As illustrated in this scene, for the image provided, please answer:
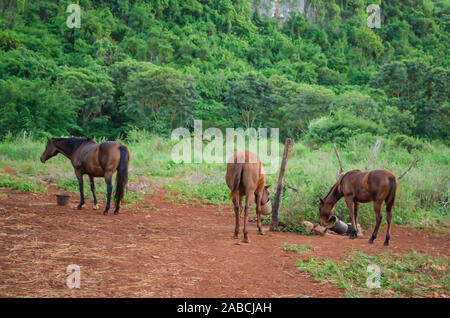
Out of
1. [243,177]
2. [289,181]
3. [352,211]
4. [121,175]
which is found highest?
[243,177]

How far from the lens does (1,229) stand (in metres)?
5.71

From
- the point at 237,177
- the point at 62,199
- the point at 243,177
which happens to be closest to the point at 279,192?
the point at 243,177

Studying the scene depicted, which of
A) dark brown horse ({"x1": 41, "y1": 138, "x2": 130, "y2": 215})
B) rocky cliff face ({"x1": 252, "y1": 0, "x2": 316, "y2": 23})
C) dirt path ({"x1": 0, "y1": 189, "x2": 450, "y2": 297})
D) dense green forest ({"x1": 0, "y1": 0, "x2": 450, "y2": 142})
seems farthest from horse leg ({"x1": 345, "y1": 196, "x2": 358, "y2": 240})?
rocky cliff face ({"x1": 252, "y1": 0, "x2": 316, "y2": 23})

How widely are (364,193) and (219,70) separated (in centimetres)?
5593

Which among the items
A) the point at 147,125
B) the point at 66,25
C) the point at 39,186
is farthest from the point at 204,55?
the point at 39,186

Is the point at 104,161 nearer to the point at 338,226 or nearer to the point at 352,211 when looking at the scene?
the point at 338,226

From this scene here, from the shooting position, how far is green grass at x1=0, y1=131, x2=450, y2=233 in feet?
26.9

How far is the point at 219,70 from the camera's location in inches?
2393

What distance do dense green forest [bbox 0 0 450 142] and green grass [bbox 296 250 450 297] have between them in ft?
58.2

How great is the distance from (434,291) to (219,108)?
43473 millimetres

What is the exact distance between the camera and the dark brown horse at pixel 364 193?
21.7 ft

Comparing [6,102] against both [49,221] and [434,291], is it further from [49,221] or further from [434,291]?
[434,291]

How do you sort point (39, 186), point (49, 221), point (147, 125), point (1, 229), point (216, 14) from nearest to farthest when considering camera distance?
point (1, 229), point (49, 221), point (39, 186), point (147, 125), point (216, 14)

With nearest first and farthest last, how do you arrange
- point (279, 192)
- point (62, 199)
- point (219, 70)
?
point (279, 192), point (62, 199), point (219, 70)
